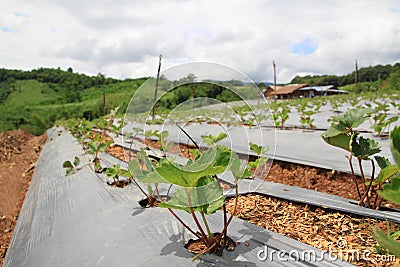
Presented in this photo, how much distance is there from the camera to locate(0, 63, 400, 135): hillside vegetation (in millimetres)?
1167

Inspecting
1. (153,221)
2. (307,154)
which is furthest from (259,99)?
(307,154)

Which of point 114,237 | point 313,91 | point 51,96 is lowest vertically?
point 114,237

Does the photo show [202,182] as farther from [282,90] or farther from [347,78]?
[347,78]

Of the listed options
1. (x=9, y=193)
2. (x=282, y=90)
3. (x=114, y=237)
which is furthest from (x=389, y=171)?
(x=282, y=90)

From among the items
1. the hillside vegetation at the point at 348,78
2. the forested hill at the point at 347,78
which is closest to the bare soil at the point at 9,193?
the hillside vegetation at the point at 348,78

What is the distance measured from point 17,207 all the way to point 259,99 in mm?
3337

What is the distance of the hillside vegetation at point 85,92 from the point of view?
1.17 meters

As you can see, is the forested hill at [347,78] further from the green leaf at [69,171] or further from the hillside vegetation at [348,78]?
the green leaf at [69,171]

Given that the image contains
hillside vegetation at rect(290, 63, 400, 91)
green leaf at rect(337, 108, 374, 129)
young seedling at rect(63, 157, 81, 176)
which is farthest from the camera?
hillside vegetation at rect(290, 63, 400, 91)

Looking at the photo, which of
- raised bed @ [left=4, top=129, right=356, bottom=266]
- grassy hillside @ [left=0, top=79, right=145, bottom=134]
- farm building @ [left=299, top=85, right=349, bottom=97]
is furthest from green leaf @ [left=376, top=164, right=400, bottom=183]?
farm building @ [left=299, top=85, right=349, bottom=97]

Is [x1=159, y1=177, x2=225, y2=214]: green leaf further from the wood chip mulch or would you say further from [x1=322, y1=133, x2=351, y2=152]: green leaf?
[x1=322, y1=133, x2=351, y2=152]: green leaf

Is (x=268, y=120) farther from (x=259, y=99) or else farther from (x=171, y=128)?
(x=171, y=128)

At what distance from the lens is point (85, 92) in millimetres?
29406

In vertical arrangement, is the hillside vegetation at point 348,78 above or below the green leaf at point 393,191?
above
